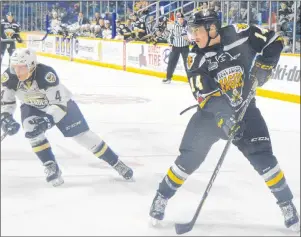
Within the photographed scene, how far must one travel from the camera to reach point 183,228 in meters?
1.71

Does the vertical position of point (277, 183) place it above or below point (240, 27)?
below

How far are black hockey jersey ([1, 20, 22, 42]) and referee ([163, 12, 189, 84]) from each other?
18.5 inches

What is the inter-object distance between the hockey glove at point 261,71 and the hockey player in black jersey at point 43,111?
1.41ft

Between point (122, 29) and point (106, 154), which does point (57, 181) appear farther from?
point (122, 29)

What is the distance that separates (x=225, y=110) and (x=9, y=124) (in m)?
0.59

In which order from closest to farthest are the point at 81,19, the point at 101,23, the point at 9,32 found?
the point at 81,19 → the point at 9,32 → the point at 101,23

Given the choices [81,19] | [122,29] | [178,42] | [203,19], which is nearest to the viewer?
[203,19]

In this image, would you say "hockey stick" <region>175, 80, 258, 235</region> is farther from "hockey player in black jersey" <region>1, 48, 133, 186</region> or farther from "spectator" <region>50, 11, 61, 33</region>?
"spectator" <region>50, 11, 61, 33</region>

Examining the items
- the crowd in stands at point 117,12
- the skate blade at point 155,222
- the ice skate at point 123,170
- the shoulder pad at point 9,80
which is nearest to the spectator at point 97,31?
the crowd in stands at point 117,12

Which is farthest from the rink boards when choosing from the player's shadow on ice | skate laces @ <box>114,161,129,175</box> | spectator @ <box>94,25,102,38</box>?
the player's shadow on ice

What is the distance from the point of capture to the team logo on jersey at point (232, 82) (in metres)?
1.74

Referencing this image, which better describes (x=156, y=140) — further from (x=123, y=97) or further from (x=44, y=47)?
(x=123, y=97)

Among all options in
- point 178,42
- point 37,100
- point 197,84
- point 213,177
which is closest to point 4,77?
point 37,100

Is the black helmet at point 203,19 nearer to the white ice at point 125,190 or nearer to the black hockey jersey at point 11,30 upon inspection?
the white ice at point 125,190
